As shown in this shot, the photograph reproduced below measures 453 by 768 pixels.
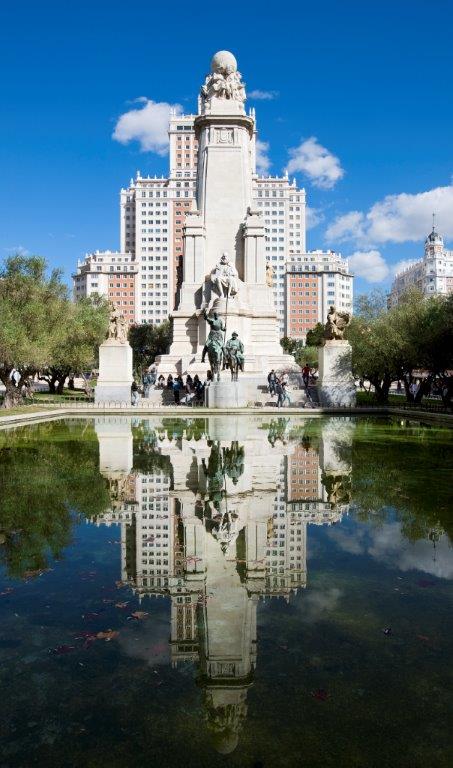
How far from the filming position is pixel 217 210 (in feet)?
140

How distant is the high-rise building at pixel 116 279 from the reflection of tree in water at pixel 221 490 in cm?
13147

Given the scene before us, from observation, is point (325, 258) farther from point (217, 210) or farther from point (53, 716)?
point (53, 716)

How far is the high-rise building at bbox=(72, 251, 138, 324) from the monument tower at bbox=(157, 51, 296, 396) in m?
101

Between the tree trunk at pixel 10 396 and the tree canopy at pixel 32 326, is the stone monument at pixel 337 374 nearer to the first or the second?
the tree canopy at pixel 32 326

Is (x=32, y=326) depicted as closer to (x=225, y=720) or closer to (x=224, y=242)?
(x=224, y=242)

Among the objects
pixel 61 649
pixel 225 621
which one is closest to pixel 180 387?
pixel 225 621

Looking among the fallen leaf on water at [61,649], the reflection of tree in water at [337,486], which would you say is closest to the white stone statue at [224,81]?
the reflection of tree in water at [337,486]

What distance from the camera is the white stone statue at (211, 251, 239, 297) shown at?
3844 cm

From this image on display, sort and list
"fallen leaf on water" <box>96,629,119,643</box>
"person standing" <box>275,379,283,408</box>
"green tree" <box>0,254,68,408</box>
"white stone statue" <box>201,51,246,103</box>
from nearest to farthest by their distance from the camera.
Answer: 1. "fallen leaf on water" <box>96,629,119,643</box>
2. "green tree" <box>0,254,68,408</box>
3. "person standing" <box>275,379,283,408</box>
4. "white stone statue" <box>201,51,246,103</box>

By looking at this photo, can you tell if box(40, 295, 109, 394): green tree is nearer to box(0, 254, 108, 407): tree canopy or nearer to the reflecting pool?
box(0, 254, 108, 407): tree canopy

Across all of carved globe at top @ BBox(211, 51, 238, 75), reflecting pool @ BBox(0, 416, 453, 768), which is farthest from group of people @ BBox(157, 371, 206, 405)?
carved globe at top @ BBox(211, 51, 238, 75)

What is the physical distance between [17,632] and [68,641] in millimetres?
476

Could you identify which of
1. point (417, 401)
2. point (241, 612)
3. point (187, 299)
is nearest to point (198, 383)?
point (187, 299)

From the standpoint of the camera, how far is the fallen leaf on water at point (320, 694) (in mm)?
3583
